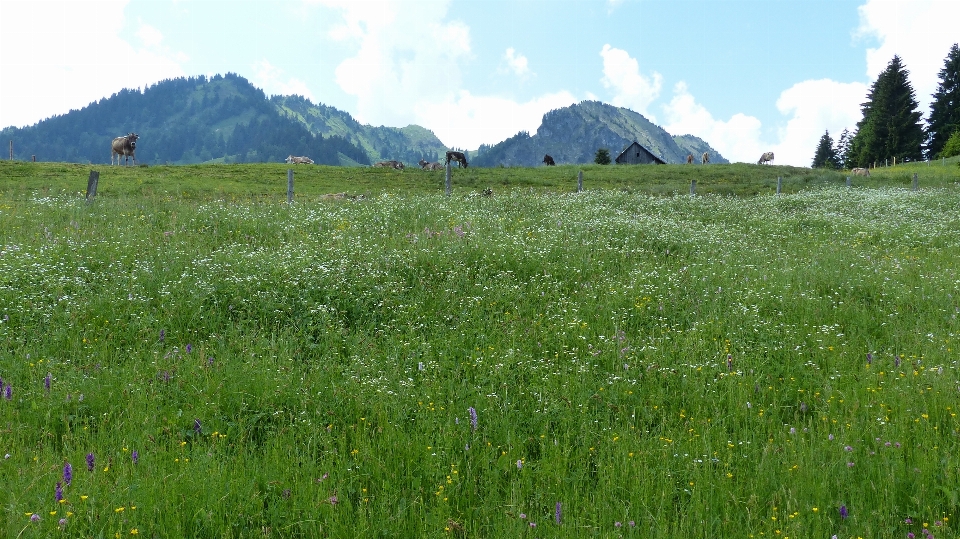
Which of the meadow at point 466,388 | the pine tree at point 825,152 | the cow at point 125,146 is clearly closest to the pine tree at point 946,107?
the pine tree at point 825,152

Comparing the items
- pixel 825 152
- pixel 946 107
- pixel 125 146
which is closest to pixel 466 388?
pixel 125 146

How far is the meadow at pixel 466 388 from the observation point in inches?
166

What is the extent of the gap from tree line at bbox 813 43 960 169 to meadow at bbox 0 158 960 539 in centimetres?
Result: 7509

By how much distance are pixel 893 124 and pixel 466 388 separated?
87.4m

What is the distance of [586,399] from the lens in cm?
601

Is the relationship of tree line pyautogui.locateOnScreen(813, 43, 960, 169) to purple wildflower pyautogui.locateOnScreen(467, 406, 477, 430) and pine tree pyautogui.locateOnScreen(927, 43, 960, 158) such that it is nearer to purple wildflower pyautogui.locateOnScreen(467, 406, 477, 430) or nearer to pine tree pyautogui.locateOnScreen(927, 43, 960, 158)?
pine tree pyautogui.locateOnScreen(927, 43, 960, 158)

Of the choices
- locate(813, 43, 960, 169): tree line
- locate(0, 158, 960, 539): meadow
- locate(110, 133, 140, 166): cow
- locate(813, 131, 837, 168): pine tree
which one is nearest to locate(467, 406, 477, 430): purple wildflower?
locate(0, 158, 960, 539): meadow

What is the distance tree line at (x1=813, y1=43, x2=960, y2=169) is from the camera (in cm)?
7194

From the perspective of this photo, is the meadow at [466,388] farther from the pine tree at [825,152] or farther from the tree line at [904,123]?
the pine tree at [825,152]

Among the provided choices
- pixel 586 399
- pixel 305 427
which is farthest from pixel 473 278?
pixel 305 427

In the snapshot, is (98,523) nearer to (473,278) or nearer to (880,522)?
(880,522)

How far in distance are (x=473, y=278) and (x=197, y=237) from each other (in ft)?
22.1

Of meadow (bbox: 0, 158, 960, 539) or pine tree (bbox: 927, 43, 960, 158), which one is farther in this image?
pine tree (bbox: 927, 43, 960, 158)

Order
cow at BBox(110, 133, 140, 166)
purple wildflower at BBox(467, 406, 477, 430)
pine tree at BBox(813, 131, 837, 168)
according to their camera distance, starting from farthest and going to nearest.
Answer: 1. pine tree at BBox(813, 131, 837, 168)
2. cow at BBox(110, 133, 140, 166)
3. purple wildflower at BBox(467, 406, 477, 430)
